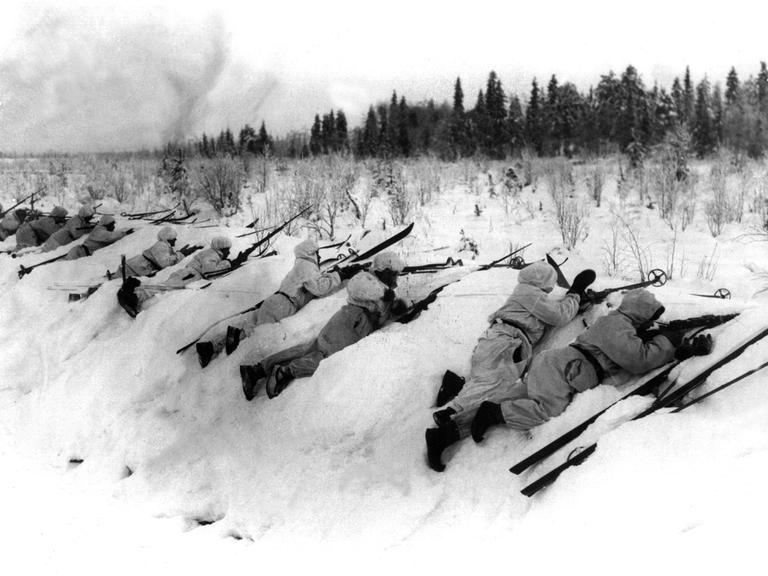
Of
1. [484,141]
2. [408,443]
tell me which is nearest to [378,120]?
[484,141]

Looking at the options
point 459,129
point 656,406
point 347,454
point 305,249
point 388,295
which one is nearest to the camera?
point 656,406

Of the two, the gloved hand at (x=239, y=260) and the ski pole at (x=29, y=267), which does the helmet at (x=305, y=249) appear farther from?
the ski pole at (x=29, y=267)

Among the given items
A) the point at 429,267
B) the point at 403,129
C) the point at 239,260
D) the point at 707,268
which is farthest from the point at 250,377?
the point at 403,129

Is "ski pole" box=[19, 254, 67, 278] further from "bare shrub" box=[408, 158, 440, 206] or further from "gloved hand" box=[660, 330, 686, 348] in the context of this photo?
"gloved hand" box=[660, 330, 686, 348]

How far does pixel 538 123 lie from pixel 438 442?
29301mm

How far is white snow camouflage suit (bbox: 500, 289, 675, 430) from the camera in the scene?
2713 mm

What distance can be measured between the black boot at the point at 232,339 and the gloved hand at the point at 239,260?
6.13ft

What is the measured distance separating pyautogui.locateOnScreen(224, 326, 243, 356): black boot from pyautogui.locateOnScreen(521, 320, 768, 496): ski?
285 centimetres

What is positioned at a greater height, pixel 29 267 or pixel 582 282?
pixel 582 282

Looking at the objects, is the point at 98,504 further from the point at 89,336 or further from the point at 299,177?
the point at 299,177

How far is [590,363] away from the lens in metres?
2.81

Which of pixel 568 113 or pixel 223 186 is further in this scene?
pixel 568 113

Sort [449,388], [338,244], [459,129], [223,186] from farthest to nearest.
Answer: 1. [459,129]
2. [223,186]
3. [338,244]
4. [449,388]

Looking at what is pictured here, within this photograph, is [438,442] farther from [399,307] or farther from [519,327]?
[399,307]
